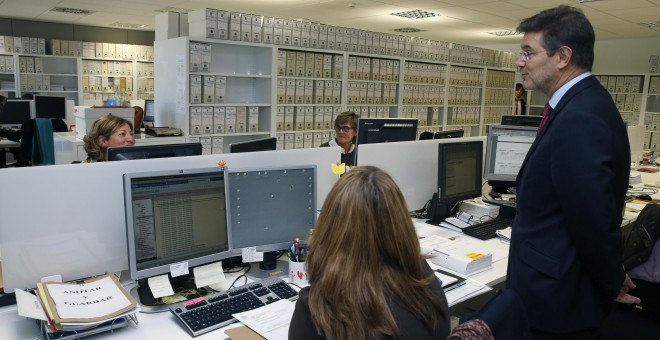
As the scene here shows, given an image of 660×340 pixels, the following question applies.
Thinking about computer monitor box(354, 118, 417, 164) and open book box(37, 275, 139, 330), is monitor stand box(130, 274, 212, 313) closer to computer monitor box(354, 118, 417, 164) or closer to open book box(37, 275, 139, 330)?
open book box(37, 275, 139, 330)

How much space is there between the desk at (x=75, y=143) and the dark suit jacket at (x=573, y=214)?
332cm

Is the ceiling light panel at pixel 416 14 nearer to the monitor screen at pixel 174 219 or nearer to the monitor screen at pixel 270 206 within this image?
the monitor screen at pixel 270 206

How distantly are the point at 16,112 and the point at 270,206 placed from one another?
21.7 feet

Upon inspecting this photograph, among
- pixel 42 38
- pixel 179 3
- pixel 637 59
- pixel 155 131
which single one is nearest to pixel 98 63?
pixel 42 38

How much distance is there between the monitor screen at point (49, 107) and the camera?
6.95 m

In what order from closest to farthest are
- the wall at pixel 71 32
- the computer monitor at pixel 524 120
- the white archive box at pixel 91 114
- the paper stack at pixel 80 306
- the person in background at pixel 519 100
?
the paper stack at pixel 80 306 → the computer monitor at pixel 524 120 → the white archive box at pixel 91 114 → the person in background at pixel 519 100 → the wall at pixel 71 32

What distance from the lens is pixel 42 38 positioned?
356 inches

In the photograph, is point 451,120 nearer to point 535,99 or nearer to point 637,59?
point 535,99

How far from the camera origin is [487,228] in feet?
8.24

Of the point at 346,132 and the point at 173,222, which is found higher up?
the point at 346,132

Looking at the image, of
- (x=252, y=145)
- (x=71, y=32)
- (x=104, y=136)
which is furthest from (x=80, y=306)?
(x=71, y=32)

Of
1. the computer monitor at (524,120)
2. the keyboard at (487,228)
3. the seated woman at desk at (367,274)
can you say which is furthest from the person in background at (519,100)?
the seated woman at desk at (367,274)

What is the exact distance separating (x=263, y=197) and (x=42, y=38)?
918cm

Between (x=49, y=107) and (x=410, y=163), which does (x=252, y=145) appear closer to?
(x=410, y=163)
